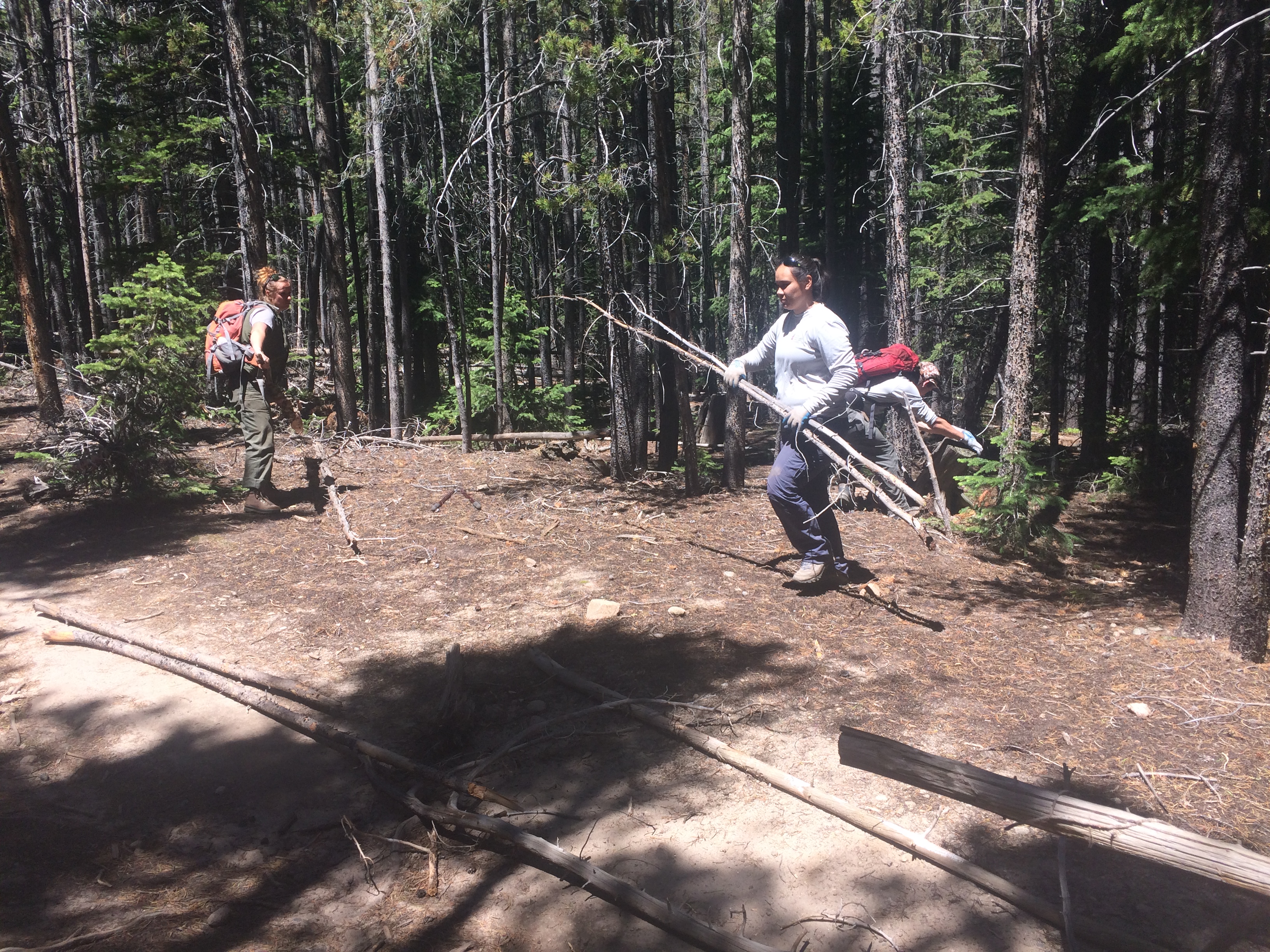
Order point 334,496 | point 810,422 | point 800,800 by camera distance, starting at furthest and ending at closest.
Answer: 1. point 334,496
2. point 810,422
3. point 800,800

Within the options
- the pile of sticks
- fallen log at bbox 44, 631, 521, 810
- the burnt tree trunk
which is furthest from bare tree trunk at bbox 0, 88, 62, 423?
the burnt tree trunk

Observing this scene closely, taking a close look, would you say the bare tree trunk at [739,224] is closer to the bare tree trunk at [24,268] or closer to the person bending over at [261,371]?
the person bending over at [261,371]

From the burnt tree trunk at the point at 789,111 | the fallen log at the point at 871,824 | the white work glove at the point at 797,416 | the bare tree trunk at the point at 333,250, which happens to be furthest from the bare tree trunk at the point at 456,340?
the fallen log at the point at 871,824

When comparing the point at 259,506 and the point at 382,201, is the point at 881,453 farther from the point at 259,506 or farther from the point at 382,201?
the point at 382,201

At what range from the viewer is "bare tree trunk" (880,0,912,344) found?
12.1 metres

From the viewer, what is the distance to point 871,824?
3812mm

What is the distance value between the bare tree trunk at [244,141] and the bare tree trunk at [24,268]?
322 centimetres

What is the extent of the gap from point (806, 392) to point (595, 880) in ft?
13.7

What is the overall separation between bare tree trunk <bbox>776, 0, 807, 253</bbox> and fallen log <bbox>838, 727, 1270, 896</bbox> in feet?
45.2

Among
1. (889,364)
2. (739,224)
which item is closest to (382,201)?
(739,224)

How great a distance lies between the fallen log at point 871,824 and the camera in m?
3.12

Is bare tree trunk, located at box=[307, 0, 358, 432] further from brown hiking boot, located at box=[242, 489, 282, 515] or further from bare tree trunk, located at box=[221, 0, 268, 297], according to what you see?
brown hiking boot, located at box=[242, 489, 282, 515]

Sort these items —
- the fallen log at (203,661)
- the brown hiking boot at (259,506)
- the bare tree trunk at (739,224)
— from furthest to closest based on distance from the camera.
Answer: the bare tree trunk at (739,224) < the brown hiking boot at (259,506) < the fallen log at (203,661)

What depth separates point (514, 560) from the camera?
314 inches
